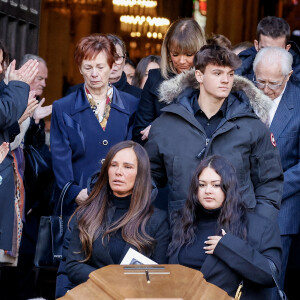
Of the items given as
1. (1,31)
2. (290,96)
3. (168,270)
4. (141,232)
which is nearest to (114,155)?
(141,232)

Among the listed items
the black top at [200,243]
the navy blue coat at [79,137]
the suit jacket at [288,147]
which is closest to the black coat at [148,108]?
the navy blue coat at [79,137]

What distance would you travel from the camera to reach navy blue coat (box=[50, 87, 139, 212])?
6.82 metres

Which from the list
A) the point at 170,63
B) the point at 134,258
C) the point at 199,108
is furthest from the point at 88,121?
the point at 134,258

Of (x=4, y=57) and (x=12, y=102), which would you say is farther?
(x=4, y=57)

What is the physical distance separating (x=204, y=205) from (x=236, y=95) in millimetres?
1203

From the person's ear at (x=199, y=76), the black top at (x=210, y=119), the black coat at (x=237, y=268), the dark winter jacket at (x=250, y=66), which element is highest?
the dark winter jacket at (x=250, y=66)

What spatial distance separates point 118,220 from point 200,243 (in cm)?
52

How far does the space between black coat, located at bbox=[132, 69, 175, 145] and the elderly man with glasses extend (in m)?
0.79

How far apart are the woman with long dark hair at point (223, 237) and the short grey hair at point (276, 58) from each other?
150 cm

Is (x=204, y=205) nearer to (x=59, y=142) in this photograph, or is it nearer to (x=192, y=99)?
(x=192, y=99)

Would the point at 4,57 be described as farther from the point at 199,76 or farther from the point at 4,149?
the point at 199,76

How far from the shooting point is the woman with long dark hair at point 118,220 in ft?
17.9

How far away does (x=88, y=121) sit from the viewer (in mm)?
6941

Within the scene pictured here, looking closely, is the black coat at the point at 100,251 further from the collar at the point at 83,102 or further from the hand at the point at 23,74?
the collar at the point at 83,102
